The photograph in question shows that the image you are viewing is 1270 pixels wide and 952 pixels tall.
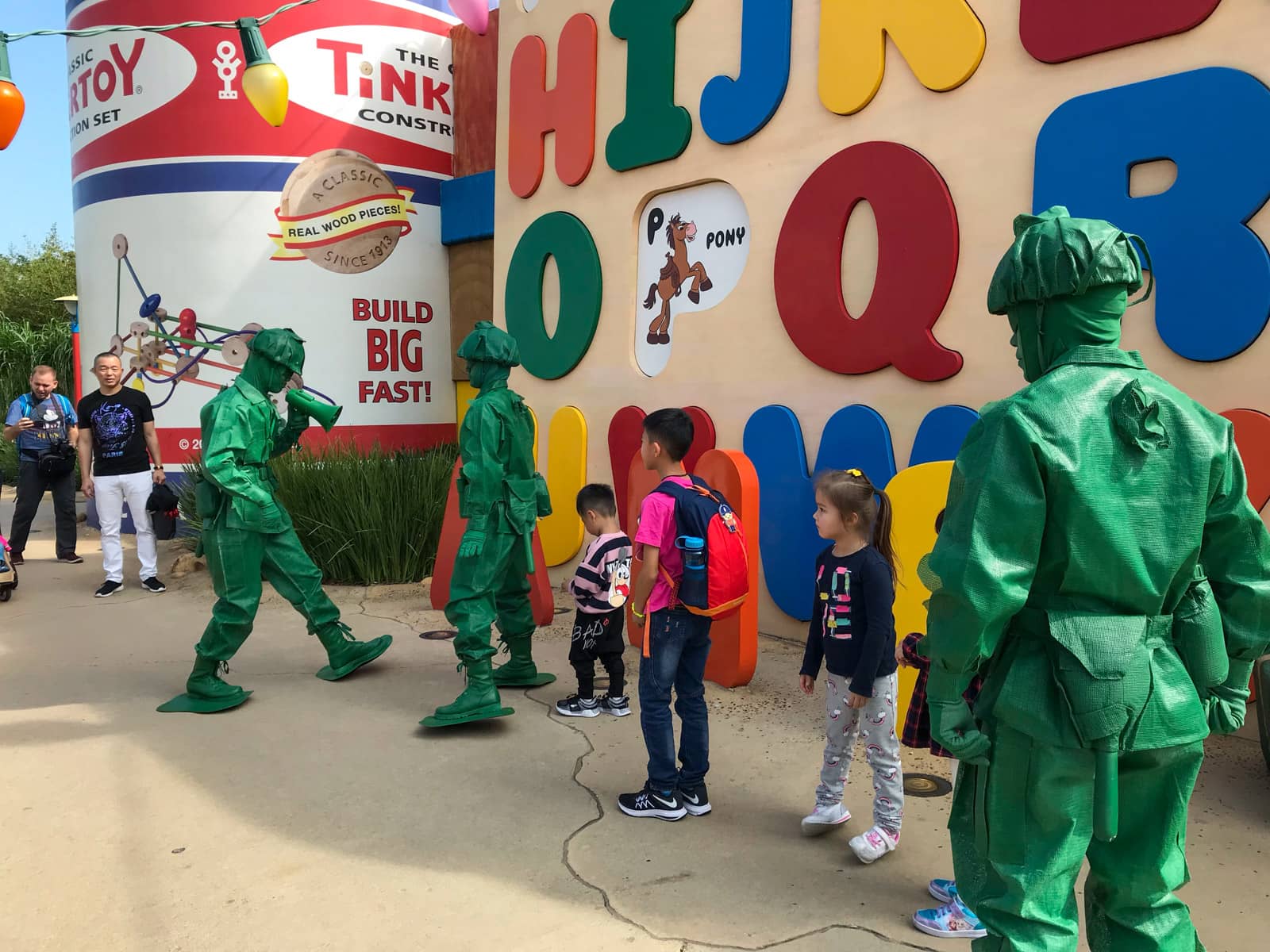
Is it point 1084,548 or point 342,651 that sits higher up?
point 1084,548

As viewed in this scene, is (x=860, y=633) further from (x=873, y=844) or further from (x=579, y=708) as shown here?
(x=579, y=708)

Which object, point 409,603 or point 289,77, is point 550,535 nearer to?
point 409,603

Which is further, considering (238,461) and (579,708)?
(238,461)

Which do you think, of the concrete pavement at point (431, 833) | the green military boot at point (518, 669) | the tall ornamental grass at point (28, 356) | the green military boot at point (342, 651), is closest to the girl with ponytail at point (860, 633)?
the concrete pavement at point (431, 833)

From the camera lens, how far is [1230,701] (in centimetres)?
211

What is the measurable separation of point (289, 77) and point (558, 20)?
313 cm

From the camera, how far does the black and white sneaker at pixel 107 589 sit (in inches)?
290

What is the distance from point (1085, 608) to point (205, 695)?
4346 mm

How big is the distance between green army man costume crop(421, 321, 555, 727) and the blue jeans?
1.13m

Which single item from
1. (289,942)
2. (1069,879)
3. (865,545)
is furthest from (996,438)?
(289,942)

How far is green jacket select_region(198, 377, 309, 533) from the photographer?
4.68 meters

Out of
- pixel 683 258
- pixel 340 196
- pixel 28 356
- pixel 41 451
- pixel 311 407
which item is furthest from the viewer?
pixel 28 356

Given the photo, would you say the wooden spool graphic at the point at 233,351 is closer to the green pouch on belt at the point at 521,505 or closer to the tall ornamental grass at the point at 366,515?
the tall ornamental grass at the point at 366,515

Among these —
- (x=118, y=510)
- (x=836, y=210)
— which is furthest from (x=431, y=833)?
(x=118, y=510)
